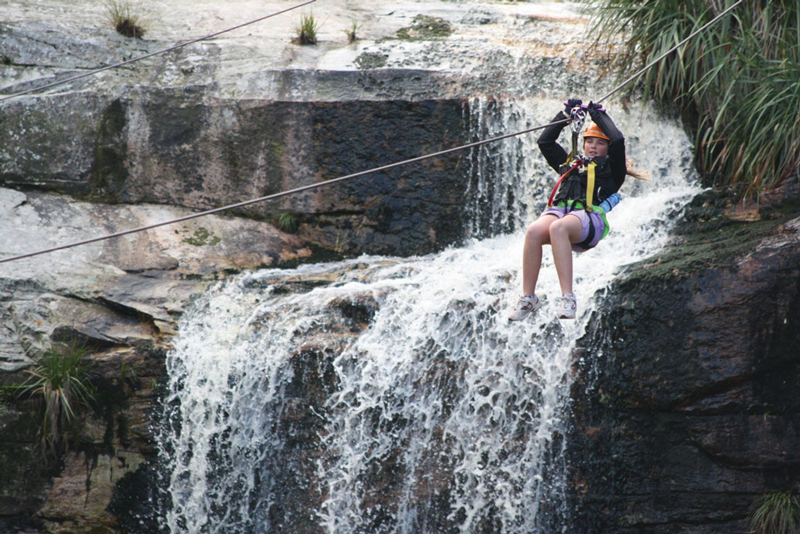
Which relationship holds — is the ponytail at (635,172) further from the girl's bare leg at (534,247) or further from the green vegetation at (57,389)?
the green vegetation at (57,389)

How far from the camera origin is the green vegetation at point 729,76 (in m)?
6.90

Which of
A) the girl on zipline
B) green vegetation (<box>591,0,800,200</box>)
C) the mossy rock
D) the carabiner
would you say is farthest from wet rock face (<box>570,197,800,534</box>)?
the mossy rock

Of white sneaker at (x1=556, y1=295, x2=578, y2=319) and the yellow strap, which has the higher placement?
the yellow strap

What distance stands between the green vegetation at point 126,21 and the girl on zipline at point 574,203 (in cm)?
660

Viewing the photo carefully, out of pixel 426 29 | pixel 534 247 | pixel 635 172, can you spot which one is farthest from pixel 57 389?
pixel 426 29

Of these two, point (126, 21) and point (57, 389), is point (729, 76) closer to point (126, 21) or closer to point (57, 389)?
point (57, 389)

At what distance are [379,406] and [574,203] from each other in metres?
2.40

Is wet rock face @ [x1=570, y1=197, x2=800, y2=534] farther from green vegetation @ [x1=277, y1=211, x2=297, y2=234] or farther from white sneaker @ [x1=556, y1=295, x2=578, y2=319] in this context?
green vegetation @ [x1=277, y1=211, x2=297, y2=234]

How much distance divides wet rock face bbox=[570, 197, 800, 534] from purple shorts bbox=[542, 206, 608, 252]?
85 centimetres

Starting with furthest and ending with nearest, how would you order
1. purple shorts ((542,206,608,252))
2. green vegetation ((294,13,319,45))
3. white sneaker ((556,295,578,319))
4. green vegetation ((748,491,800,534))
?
1. green vegetation ((294,13,319,45))
2. green vegetation ((748,491,800,534))
3. purple shorts ((542,206,608,252))
4. white sneaker ((556,295,578,319))

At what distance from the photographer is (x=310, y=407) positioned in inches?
251

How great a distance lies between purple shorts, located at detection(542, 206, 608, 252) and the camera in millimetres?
5273

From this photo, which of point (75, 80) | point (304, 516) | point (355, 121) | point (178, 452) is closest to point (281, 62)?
point (355, 121)

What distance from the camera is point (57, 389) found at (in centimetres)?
640
